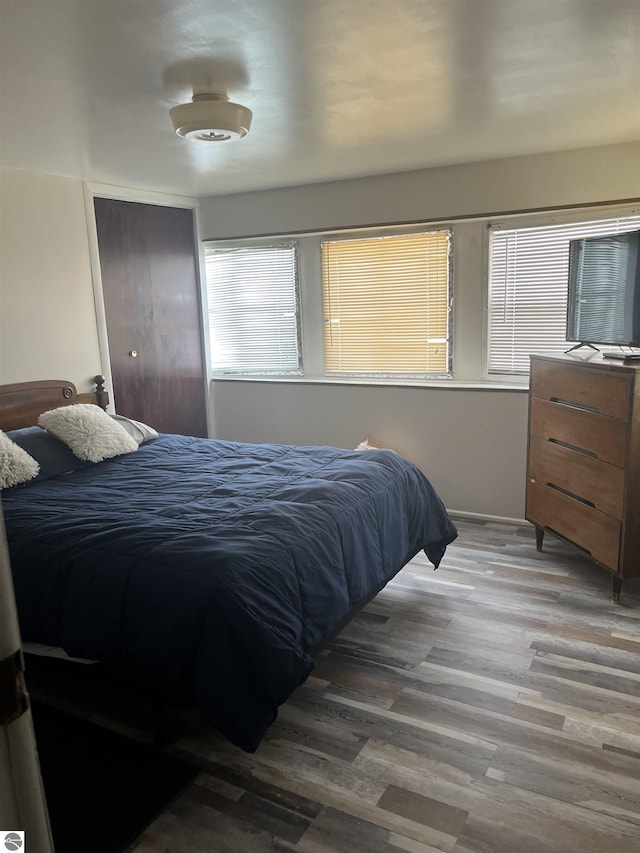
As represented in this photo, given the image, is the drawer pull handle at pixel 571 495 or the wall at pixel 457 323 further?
the wall at pixel 457 323

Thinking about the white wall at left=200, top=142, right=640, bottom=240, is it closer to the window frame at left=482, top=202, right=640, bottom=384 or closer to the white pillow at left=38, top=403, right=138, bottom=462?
the window frame at left=482, top=202, right=640, bottom=384

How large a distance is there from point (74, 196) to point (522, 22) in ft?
10.0

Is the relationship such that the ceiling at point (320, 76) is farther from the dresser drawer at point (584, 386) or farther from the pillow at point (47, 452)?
the pillow at point (47, 452)

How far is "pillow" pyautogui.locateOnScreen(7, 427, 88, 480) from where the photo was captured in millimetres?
3197

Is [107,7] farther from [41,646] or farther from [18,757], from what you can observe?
[41,646]

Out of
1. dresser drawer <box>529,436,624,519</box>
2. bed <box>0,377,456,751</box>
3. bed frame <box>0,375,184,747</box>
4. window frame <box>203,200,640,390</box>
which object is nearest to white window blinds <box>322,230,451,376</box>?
window frame <box>203,200,640,390</box>

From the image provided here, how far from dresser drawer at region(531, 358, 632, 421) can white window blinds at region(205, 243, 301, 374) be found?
2.07 meters

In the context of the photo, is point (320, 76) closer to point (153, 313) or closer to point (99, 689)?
point (99, 689)

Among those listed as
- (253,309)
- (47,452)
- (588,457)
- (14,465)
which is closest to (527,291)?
(588,457)

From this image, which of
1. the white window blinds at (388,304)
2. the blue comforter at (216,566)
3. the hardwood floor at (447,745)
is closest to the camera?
the hardwood floor at (447,745)

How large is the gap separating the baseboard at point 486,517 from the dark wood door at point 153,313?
220 cm

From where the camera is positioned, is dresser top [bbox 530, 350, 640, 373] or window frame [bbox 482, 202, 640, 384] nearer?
dresser top [bbox 530, 350, 640, 373]

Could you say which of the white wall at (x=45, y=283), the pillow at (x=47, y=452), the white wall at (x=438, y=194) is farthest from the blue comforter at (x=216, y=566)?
the white wall at (x=438, y=194)

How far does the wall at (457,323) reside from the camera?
3.77m
